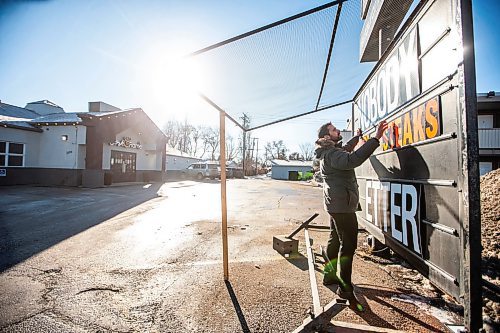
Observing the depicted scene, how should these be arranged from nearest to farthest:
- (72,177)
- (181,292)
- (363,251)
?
(181,292) → (363,251) → (72,177)

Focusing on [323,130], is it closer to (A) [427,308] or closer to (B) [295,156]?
(A) [427,308]

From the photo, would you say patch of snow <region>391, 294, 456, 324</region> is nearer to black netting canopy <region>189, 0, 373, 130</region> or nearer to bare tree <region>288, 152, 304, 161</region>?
black netting canopy <region>189, 0, 373, 130</region>

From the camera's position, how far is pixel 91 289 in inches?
109

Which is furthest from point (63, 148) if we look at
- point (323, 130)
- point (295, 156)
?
point (295, 156)

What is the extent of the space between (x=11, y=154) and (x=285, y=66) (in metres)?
19.6

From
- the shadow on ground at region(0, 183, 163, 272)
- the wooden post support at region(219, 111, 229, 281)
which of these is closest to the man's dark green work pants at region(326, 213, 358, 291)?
the wooden post support at region(219, 111, 229, 281)

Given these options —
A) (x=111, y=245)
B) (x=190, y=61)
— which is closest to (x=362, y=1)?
(x=190, y=61)

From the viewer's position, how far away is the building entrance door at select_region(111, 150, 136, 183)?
18770 millimetres

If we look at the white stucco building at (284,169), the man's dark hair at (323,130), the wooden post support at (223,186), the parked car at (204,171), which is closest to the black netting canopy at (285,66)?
the wooden post support at (223,186)

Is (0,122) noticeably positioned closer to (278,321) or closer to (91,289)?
(91,289)

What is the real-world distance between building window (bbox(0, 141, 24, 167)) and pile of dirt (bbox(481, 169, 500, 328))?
2168 cm

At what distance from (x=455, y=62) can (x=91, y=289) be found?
4.19 metres

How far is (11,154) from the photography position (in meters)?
14.9

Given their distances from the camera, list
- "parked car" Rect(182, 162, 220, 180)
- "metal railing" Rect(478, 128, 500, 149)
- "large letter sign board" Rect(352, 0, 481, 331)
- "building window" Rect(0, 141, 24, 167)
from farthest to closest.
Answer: "parked car" Rect(182, 162, 220, 180)
"metal railing" Rect(478, 128, 500, 149)
"building window" Rect(0, 141, 24, 167)
"large letter sign board" Rect(352, 0, 481, 331)
